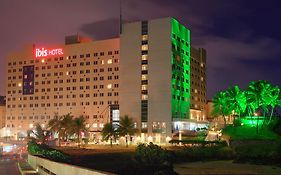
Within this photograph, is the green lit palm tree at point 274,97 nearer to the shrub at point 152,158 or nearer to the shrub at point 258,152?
the shrub at point 258,152

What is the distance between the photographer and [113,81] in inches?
6422

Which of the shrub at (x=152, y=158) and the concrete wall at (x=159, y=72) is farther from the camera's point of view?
the concrete wall at (x=159, y=72)

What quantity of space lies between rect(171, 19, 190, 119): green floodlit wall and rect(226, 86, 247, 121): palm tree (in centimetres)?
2833

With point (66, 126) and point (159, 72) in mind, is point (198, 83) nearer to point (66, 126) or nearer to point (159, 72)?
point (159, 72)

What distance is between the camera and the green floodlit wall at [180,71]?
14625 cm

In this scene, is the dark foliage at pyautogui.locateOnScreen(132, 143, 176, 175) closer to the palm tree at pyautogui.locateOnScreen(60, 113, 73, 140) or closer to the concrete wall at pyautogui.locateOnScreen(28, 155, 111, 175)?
the concrete wall at pyautogui.locateOnScreen(28, 155, 111, 175)

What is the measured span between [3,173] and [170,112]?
326ft

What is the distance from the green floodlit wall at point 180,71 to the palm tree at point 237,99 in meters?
28.3

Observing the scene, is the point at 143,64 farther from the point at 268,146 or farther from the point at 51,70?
the point at 268,146

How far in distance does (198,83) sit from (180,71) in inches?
1324

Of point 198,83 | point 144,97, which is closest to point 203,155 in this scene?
point 144,97

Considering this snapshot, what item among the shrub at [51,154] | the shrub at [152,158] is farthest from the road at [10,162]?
the shrub at [152,158]

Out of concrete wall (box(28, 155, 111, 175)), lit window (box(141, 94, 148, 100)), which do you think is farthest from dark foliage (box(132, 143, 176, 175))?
lit window (box(141, 94, 148, 100))

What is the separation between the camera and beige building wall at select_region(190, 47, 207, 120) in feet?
576
